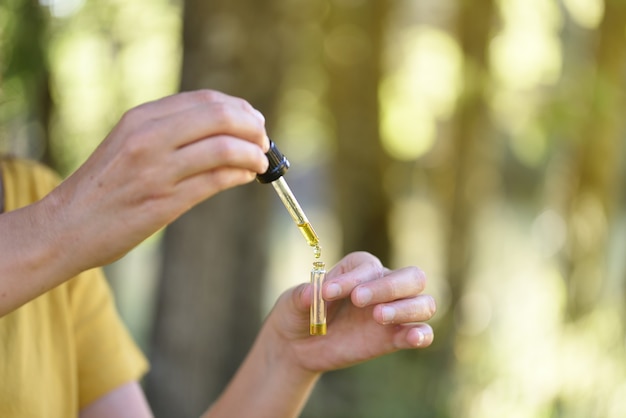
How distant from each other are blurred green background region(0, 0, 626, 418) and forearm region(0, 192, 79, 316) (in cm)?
109

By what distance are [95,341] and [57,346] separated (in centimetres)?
15

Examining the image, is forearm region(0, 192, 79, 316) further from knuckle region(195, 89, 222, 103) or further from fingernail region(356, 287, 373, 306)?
fingernail region(356, 287, 373, 306)

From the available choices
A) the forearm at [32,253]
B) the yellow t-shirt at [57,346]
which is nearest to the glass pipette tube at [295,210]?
the forearm at [32,253]

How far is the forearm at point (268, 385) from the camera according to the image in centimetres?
181

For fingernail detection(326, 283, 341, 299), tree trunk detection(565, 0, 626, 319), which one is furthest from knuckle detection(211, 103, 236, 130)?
tree trunk detection(565, 0, 626, 319)

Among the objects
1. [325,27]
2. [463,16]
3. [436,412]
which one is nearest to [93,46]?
[325,27]

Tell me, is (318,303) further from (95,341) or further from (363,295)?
(95,341)

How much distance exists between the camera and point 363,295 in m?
1.53

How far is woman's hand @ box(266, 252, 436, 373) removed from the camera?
1551mm

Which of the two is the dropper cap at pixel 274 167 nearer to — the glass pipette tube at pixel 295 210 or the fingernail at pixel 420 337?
the glass pipette tube at pixel 295 210

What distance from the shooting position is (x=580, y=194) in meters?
6.42

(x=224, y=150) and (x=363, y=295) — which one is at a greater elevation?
(x=224, y=150)

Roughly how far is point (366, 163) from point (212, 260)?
381 centimetres

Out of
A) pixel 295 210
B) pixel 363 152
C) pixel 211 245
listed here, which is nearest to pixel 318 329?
pixel 295 210
